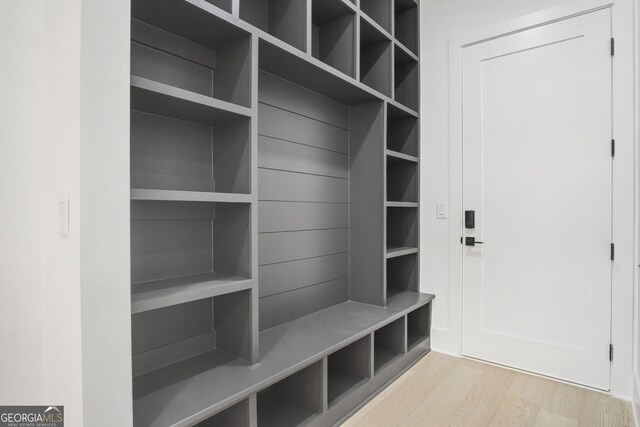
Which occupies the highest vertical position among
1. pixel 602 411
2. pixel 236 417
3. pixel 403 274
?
pixel 403 274

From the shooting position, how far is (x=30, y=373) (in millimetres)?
1315

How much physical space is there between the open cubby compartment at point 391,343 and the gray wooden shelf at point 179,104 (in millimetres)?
1687

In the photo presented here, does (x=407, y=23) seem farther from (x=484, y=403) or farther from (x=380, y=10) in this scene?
(x=484, y=403)

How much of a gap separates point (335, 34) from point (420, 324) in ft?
7.18

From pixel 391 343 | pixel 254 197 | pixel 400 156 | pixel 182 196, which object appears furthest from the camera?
pixel 400 156

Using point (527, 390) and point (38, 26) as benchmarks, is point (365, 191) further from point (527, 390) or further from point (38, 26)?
point (38, 26)

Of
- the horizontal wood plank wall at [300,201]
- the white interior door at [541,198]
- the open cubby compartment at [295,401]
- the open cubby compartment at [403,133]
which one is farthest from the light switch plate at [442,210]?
the open cubby compartment at [295,401]

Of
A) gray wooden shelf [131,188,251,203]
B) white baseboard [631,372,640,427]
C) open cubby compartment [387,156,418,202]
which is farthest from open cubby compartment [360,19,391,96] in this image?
white baseboard [631,372,640,427]

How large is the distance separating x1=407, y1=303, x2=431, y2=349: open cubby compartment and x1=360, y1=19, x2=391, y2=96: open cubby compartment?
5.47 feet

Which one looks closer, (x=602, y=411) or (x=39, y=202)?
(x=39, y=202)

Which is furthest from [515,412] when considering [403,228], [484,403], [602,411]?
[403,228]

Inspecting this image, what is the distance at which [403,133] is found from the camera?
9.09ft

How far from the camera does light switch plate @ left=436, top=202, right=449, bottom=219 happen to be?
2572mm

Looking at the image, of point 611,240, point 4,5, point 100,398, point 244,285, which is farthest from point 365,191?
point 4,5
